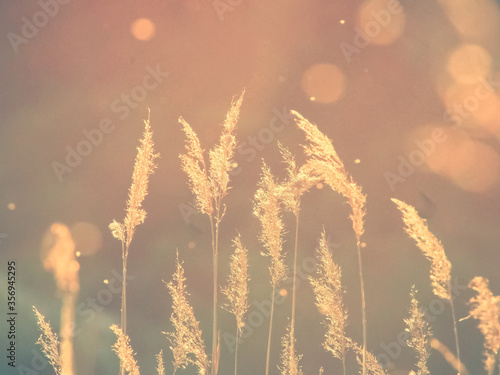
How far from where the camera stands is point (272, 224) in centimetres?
502

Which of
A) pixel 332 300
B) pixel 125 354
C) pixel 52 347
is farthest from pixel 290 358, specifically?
pixel 52 347

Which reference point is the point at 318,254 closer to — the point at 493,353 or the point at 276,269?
the point at 276,269

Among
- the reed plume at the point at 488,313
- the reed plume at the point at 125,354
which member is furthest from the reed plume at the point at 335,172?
the reed plume at the point at 125,354

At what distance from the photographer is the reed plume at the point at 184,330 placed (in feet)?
14.8

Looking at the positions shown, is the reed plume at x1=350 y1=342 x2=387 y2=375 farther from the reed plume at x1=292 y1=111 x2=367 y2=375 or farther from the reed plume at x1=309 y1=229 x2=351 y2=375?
the reed plume at x1=292 y1=111 x2=367 y2=375

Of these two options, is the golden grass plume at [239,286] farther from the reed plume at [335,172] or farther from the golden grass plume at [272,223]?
the reed plume at [335,172]

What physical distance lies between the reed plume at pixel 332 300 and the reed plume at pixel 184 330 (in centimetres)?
136

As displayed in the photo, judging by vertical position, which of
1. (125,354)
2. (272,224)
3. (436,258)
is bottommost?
(125,354)

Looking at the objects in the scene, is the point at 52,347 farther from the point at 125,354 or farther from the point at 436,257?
the point at 436,257

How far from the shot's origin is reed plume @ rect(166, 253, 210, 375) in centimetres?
452

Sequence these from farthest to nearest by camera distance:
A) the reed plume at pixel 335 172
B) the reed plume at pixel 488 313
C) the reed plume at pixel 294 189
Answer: the reed plume at pixel 294 189, the reed plume at pixel 335 172, the reed plume at pixel 488 313

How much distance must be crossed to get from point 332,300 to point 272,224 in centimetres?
103

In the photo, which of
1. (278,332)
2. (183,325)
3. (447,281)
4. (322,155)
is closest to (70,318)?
(278,332)

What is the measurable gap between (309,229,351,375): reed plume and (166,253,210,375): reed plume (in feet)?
4.45
